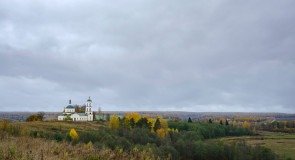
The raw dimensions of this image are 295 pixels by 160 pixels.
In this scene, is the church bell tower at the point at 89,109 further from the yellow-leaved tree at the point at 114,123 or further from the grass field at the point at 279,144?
the grass field at the point at 279,144

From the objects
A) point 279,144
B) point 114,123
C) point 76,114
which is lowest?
point 279,144

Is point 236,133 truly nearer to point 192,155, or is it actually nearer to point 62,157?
point 192,155

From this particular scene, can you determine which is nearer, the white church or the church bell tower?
the white church

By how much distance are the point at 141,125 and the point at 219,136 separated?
47.7m

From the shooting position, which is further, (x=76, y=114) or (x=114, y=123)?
(x=76, y=114)

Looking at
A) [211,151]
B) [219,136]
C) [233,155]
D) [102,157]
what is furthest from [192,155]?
[219,136]

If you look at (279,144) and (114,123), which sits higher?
(114,123)

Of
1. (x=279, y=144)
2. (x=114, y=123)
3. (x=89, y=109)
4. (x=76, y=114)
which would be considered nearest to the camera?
(x=279, y=144)

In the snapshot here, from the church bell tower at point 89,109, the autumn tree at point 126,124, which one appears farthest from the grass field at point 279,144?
the church bell tower at point 89,109

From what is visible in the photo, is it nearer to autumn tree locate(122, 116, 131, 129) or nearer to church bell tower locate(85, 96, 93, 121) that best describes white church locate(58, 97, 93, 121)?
church bell tower locate(85, 96, 93, 121)

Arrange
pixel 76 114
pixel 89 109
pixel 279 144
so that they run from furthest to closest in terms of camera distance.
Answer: pixel 89 109, pixel 76 114, pixel 279 144

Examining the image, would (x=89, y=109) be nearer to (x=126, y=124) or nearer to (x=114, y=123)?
(x=114, y=123)

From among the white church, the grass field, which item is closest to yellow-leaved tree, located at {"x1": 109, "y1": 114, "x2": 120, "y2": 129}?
the white church

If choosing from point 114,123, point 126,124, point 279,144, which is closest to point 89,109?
point 114,123
